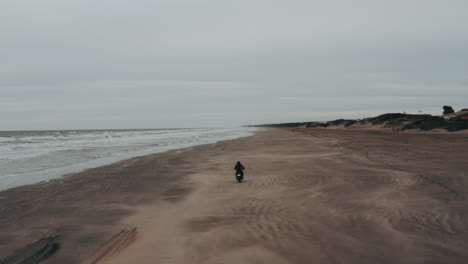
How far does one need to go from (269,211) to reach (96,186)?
761cm

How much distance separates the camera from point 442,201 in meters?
7.93

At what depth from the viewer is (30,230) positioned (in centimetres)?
670

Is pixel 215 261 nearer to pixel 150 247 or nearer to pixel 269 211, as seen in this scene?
pixel 150 247

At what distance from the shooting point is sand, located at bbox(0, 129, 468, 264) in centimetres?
520

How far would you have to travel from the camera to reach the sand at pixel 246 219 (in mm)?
5195

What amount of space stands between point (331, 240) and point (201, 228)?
2.86 meters

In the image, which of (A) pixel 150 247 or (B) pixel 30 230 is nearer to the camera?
(A) pixel 150 247

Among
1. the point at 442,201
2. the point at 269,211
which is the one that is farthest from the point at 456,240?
the point at 269,211

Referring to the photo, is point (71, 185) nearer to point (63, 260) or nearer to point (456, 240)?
point (63, 260)

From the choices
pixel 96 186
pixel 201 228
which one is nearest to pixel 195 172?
pixel 96 186

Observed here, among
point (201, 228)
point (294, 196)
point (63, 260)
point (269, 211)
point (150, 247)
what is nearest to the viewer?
point (63, 260)

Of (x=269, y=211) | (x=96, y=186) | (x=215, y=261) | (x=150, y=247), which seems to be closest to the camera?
(x=215, y=261)

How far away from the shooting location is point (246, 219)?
7.05m

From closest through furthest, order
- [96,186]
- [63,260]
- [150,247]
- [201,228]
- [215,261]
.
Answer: [215,261], [63,260], [150,247], [201,228], [96,186]
